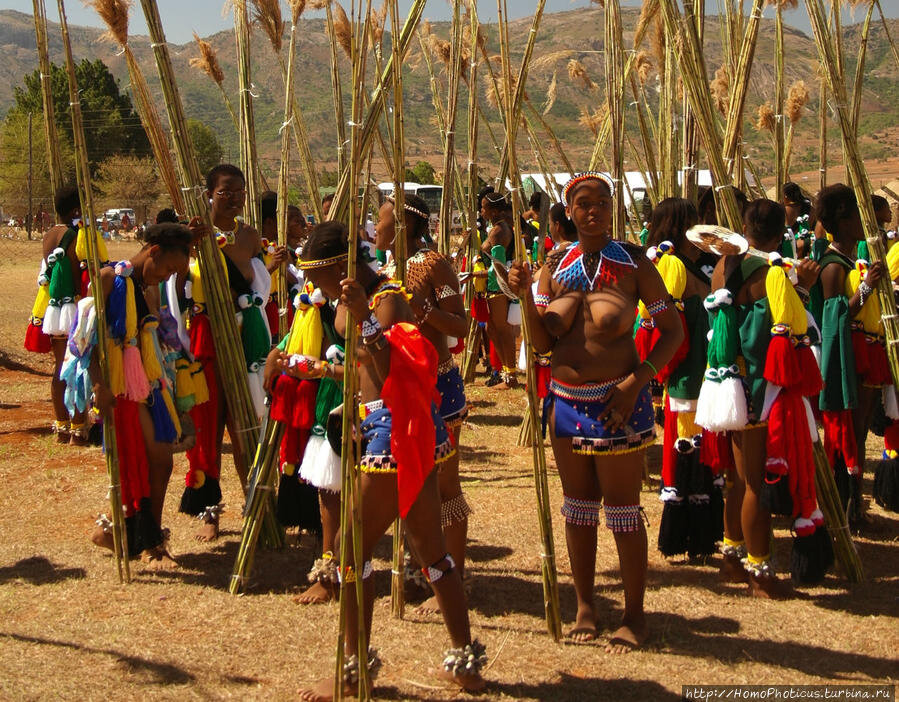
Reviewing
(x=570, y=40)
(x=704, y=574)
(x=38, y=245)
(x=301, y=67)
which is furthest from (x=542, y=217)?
(x=570, y=40)

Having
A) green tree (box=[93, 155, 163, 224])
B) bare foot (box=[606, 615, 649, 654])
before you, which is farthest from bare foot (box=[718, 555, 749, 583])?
green tree (box=[93, 155, 163, 224])

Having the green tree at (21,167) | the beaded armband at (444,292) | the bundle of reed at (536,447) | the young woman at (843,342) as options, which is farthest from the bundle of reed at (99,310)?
the green tree at (21,167)

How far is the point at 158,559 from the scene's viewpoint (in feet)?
16.7

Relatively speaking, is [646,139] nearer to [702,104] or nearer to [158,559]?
[702,104]

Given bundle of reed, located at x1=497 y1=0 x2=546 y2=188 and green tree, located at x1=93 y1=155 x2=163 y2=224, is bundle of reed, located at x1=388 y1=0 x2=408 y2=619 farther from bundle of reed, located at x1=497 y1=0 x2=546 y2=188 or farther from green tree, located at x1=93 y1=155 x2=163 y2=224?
green tree, located at x1=93 y1=155 x2=163 y2=224

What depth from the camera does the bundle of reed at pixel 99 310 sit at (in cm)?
441

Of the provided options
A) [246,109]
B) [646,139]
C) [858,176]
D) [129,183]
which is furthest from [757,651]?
[129,183]

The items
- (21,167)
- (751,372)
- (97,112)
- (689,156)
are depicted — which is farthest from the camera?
Answer: (21,167)

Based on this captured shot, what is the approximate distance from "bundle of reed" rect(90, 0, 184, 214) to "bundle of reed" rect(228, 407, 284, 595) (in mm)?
1289

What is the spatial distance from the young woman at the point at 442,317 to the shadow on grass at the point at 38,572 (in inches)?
72.5

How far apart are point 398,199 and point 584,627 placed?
1900 mm

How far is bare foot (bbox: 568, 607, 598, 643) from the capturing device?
4.06m

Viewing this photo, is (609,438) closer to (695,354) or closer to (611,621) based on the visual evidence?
(611,621)

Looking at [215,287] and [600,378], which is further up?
[215,287]
